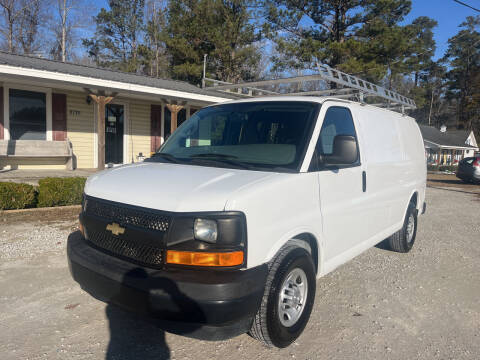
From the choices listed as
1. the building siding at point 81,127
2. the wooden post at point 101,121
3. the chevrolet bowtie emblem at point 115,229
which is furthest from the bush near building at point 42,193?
the building siding at point 81,127

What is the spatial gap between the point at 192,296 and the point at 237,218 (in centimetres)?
56

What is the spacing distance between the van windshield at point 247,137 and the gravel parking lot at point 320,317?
1.50 metres

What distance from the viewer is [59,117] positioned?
1234 cm

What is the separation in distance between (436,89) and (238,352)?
7005 centimetres

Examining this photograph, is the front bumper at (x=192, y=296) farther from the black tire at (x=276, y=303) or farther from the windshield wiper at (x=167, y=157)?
the windshield wiper at (x=167, y=157)

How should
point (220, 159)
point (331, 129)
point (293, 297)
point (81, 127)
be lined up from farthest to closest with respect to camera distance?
point (81, 127)
point (331, 129)
point (220, 159)
point (293, 297)

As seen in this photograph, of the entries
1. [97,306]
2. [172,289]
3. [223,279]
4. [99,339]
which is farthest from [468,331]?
[97,306]

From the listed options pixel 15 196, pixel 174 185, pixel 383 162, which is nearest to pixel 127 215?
pixel 174 185

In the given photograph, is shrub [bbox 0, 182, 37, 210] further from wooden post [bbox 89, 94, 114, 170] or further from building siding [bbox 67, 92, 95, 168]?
building siding [bbox 67, 92, 95, 168]

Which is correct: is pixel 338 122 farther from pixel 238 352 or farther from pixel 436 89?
pixel 436 89

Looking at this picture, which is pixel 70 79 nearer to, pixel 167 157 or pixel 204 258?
pixel 167 157

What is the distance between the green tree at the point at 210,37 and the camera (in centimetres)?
2486

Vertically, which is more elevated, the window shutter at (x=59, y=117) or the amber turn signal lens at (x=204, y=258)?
the window shutter at (x=59, y=117)

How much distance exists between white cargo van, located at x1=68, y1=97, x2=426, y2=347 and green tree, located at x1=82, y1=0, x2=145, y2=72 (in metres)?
33.0
